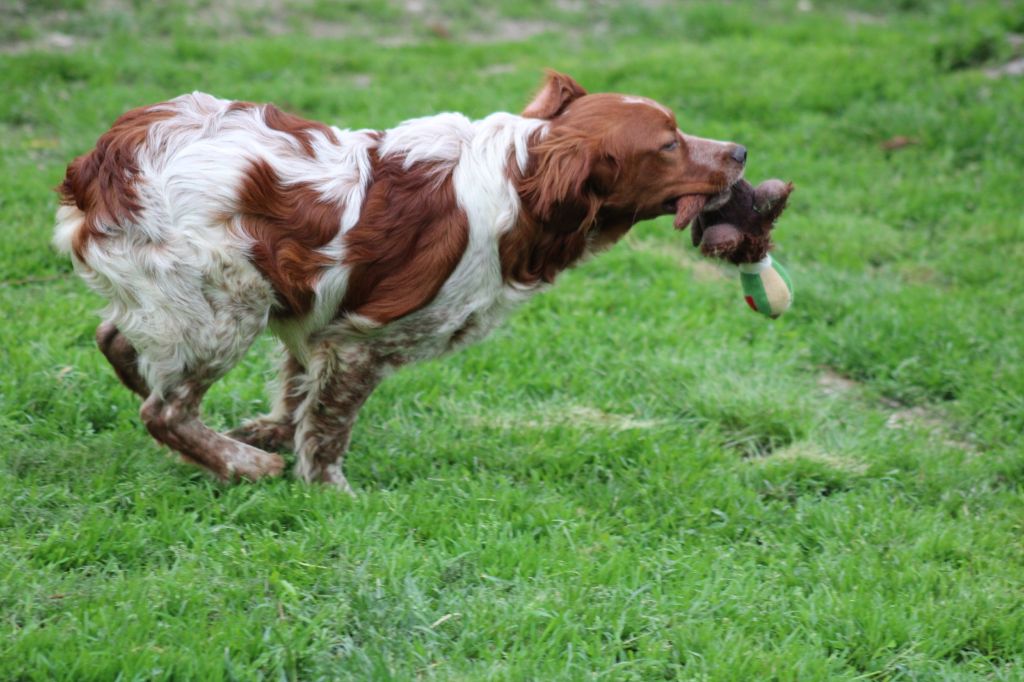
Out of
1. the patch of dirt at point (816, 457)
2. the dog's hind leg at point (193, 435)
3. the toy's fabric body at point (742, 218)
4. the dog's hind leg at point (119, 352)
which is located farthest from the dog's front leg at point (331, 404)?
the patch of dirt at point (816, 457)

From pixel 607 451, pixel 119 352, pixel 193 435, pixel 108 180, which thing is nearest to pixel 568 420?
pixel 607 451

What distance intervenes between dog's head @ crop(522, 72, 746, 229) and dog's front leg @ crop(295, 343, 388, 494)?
3.06 ft

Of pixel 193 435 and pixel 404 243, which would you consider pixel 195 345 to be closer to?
pixel 193 435

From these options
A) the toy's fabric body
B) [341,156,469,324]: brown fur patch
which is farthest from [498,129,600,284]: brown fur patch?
the toy's fabric body

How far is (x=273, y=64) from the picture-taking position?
363 inches

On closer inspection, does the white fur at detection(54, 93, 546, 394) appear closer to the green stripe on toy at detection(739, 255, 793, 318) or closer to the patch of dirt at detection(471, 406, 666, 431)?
the patch of dirt at detection(471, 406, 666, 431)

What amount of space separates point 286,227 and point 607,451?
1.74m

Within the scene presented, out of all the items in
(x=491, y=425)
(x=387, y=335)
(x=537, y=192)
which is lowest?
(x=491, y=425)

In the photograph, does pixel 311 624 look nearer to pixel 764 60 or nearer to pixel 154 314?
pixel 154 314

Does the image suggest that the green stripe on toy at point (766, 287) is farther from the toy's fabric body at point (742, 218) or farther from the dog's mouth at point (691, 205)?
the dog's mouth at point (691, 205)

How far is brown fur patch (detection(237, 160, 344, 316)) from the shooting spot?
163 inches

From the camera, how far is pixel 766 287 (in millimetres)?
4938

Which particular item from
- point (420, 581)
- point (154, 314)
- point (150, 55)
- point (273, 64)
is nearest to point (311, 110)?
point (273, 64)

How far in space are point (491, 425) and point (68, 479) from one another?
5.93 feet
